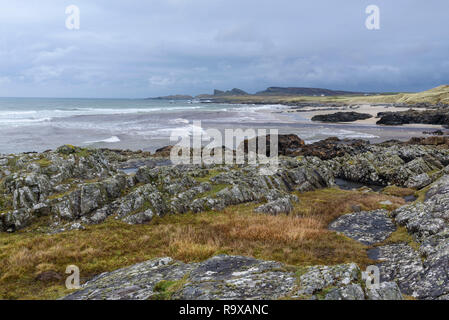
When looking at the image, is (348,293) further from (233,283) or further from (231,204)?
(231,204)

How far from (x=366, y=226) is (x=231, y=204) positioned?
31.5 feet

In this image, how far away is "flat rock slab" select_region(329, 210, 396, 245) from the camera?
1521 centimetres

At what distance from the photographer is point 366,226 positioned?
1675cm

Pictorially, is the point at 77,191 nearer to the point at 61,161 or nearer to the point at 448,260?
the point at 61,161

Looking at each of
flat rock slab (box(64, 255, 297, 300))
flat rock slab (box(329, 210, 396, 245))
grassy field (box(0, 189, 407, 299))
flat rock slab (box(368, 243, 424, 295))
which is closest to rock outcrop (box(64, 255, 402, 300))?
flat rock slab (box(64, 255, 297, 300))

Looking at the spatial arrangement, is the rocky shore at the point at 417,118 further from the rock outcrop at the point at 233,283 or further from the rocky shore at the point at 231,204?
the rock outcrop at the point at 233,283

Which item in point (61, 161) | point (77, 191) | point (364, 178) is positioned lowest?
point (364, 178)

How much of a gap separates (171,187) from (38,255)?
10076 millimetres

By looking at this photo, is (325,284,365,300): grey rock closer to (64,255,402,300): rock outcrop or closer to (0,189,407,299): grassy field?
(64,255,402,300): rock outcrop

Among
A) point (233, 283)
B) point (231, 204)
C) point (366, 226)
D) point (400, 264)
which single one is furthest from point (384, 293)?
point (231, 204)

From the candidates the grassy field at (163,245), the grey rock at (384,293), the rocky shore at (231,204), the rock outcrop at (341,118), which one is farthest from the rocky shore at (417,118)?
the grey rock at (384,293)

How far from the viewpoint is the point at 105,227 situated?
16.4m
